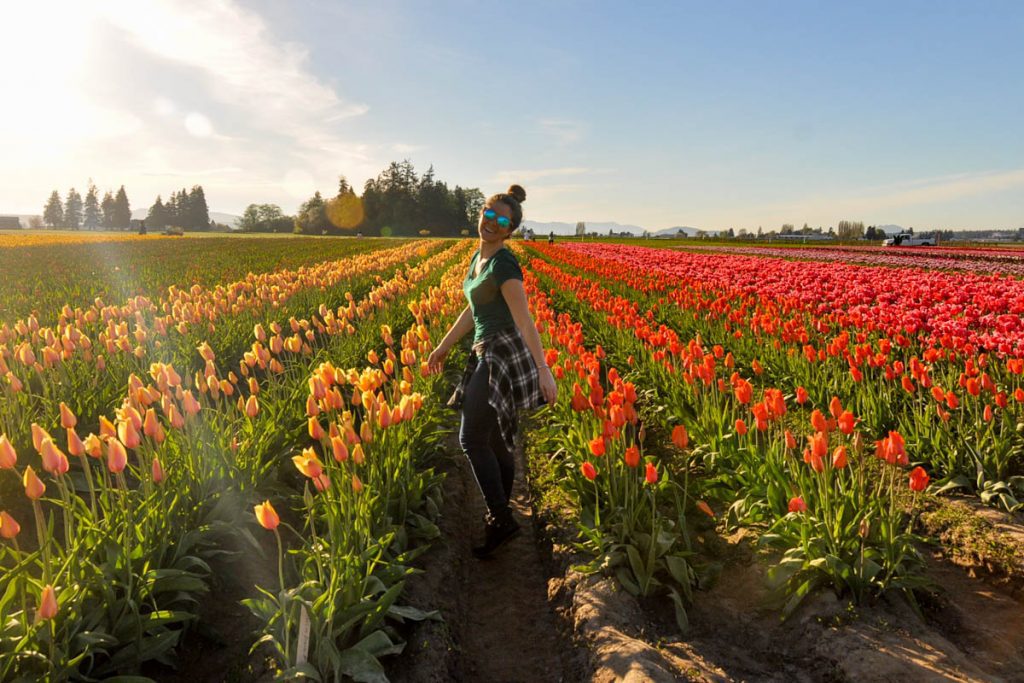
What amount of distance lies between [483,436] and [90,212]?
7399 inches

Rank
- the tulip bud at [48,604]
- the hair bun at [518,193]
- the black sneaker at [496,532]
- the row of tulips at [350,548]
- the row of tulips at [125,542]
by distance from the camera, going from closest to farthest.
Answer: the tulip bud at [48,604]
the row of tulips at [125,542]
the row of tulips at [350,548]
the hair bun at [518,193]
the black sneaker at [496,532]

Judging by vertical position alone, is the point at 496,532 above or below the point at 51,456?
below

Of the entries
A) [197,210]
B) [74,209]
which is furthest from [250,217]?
[74,209]

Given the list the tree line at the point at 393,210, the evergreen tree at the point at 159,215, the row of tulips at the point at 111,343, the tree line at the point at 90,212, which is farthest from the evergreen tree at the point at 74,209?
the row of tulips at the point at 111,343

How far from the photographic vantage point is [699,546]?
369cm

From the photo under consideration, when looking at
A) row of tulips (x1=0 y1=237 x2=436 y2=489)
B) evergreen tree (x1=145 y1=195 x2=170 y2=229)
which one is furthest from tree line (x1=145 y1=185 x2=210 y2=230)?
row of tulips (x1=0 y1=237 x2=436 y2=489)

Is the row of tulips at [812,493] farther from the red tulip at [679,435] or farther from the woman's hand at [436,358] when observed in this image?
the woman's hand at [436,358]

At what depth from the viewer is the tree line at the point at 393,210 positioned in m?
105

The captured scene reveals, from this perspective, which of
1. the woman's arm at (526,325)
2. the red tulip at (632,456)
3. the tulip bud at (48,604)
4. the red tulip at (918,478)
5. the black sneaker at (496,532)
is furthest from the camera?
the black sneaker at (496,532)

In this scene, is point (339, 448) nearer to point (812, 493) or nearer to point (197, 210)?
point (812, 493)

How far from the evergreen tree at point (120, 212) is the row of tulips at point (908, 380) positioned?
535 ft

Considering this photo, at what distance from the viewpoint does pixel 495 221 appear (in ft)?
11.8

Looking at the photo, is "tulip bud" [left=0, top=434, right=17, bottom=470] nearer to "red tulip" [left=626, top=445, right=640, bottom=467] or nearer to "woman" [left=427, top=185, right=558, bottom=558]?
"woman" [left=427, top=185, right=558, bottom=558]

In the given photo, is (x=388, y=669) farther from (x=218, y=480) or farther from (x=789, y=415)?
(x=789, y=415)
